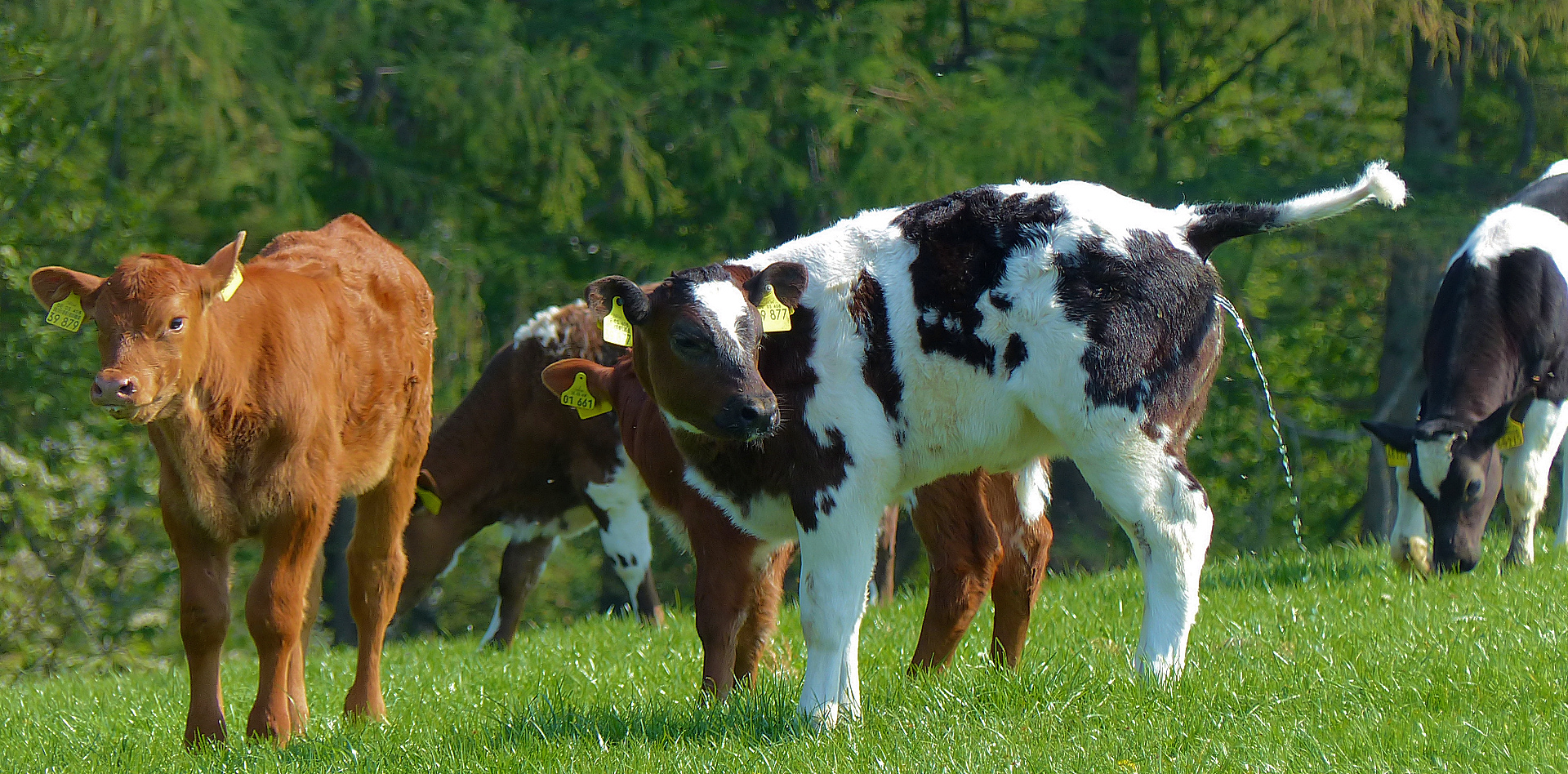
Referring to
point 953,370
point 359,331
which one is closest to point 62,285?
point 359,331

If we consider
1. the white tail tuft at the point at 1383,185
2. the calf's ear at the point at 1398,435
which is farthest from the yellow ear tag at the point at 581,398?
the calf's ear at the point at 1398,435

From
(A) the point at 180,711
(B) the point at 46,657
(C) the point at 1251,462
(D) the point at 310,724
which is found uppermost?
(D) the point at 310,724

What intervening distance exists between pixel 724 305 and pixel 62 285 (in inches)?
100

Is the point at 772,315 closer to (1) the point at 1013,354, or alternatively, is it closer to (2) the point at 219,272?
(1) the point at 1013,354

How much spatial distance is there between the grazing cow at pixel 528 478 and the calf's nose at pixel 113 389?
594 centimetres

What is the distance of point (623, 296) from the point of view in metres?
5.35

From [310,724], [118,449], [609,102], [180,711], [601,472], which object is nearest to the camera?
[310,724]

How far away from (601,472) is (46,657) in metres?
10.6

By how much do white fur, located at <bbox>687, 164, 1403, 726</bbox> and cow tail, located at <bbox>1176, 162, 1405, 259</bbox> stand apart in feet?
0.06

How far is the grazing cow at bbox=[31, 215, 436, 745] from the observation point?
17.2ft

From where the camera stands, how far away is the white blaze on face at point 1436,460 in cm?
877

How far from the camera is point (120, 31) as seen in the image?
43.3 ft

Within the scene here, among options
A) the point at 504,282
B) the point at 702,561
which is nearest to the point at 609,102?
the point at 504,282

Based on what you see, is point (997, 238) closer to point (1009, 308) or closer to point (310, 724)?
point (1009, 308)
